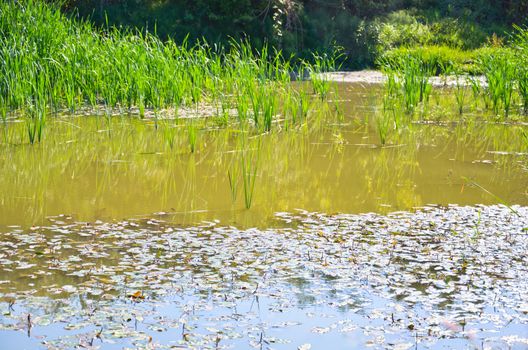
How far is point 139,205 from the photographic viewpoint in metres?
5.68

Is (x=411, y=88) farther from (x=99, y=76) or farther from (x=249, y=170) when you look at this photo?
(x=249, y=170)

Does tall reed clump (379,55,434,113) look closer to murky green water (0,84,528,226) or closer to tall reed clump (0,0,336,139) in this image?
murky green water (0,84,528,226)

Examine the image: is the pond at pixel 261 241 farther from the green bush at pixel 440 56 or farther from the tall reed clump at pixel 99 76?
the green bush at pixel 440 56

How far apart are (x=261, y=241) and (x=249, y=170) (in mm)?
1281

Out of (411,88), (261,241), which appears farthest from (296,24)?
(261,241)

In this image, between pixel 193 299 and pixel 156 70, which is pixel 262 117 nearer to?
pixel 156 70

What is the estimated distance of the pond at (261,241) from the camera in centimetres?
360

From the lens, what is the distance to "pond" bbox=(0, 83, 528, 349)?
142 inches

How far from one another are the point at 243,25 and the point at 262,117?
6.92 metres

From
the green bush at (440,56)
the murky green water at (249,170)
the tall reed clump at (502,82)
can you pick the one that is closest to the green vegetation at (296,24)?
the green bush at (440,56)

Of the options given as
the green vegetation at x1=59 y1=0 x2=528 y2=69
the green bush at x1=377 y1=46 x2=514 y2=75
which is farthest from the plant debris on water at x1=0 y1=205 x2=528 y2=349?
the green vegetation at x1=59 y1=0 x2=528 y2=69

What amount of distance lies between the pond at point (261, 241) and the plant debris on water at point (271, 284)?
0.03ft

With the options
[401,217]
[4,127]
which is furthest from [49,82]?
[401,217]

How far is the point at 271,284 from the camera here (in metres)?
4.07
